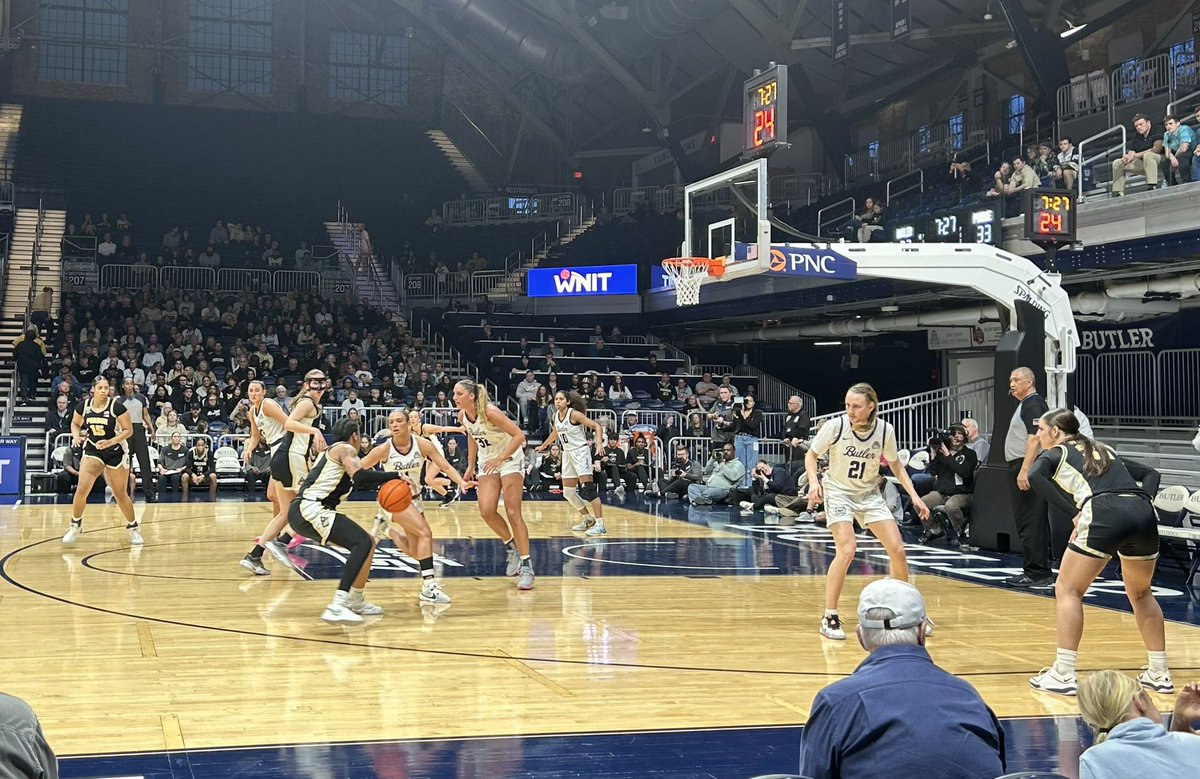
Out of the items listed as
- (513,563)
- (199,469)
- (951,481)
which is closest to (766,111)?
(951,481)

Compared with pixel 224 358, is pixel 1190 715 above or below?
below

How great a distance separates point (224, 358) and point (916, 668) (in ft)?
92.5

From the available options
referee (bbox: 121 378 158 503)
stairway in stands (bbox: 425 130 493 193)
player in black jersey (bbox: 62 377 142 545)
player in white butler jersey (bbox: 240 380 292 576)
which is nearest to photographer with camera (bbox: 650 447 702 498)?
referee (bbox: 121 378 158 503)

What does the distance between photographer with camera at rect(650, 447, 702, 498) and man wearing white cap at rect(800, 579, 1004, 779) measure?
63.8ft

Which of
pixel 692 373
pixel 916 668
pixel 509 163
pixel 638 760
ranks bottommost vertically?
pixel 638 760

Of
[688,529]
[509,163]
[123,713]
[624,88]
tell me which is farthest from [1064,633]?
[509,163]

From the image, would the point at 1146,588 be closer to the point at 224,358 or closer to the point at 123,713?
the point at 123,713

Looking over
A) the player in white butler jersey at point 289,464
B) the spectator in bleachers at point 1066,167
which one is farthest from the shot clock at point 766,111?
the player in white butler jersey at point 289,464

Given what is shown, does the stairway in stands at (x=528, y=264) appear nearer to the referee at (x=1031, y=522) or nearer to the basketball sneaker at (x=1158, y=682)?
the referee at (x=1031, y=522)

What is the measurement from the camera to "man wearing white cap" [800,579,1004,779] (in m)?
3.24

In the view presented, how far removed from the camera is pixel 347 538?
9406 millimetres

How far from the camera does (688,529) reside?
17.5 metres

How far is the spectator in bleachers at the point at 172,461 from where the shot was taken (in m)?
23.0

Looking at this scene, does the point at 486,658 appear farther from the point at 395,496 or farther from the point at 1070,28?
the point at 1070,28
